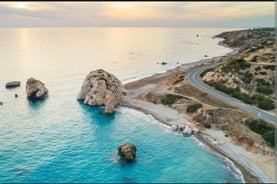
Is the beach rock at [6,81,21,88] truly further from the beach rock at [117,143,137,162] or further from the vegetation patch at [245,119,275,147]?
the vegetation patch at [245,119,275,147]

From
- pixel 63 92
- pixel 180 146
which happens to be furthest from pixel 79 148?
pixel 63 92

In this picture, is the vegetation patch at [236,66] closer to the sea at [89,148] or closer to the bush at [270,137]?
the sea at [89,148]

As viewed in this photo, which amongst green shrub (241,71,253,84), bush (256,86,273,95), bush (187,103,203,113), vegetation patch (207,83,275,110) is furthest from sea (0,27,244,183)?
green shrub (241,71,253,84)

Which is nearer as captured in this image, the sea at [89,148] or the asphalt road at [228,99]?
the sea at [89,148]

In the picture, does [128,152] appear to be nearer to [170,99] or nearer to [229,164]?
[229,164]

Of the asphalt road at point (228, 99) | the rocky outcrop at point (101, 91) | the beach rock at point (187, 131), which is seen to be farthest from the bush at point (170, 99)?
the beach rock at point (187, 131)

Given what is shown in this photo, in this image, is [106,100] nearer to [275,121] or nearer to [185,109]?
[185,109]
